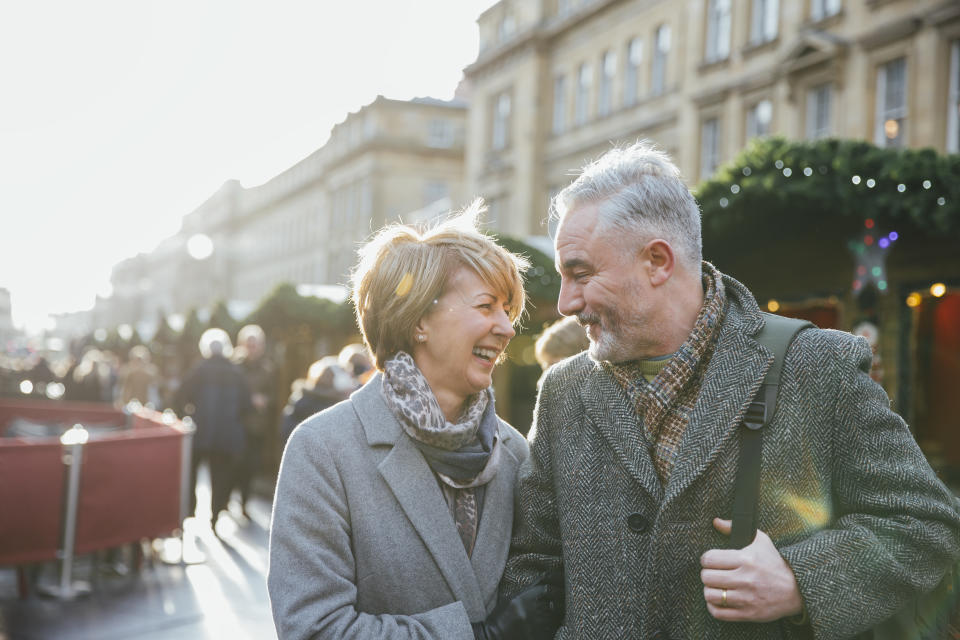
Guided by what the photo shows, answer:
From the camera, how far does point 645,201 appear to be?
220cm

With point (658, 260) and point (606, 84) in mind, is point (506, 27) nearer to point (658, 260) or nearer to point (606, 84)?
point (606, 84)

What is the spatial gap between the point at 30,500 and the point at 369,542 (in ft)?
18.3

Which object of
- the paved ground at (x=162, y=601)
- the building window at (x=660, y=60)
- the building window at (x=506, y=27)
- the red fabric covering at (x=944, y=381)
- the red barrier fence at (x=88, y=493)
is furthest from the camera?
the building window at (x=506, y=27)

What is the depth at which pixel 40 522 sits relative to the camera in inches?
270

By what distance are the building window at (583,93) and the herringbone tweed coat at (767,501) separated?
2563 centimetres

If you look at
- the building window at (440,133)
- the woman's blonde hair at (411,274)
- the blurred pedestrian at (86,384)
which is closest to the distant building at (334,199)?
the building window at (440,133)

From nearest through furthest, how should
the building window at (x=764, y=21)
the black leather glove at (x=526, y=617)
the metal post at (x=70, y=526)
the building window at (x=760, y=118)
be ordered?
the black leather glove at (x=526, y=617), the metal post at (x=70, y=526), the building window at (x=764, y=21), the building window at (x=760, y=118)

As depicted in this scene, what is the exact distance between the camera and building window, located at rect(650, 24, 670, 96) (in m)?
23.2

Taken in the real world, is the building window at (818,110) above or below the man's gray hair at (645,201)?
above

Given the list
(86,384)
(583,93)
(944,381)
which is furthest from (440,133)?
(944,381)

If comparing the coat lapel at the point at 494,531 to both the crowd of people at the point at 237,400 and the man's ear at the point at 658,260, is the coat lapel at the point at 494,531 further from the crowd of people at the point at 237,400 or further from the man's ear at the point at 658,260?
the crowd of people at the point at 237,400

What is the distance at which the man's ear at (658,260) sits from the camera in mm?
2180

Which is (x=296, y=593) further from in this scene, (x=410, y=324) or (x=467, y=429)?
(x=410, y=324)

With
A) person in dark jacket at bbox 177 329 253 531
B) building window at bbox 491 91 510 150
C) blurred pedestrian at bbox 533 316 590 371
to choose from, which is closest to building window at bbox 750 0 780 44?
building window at bbox 491 91 510 150
